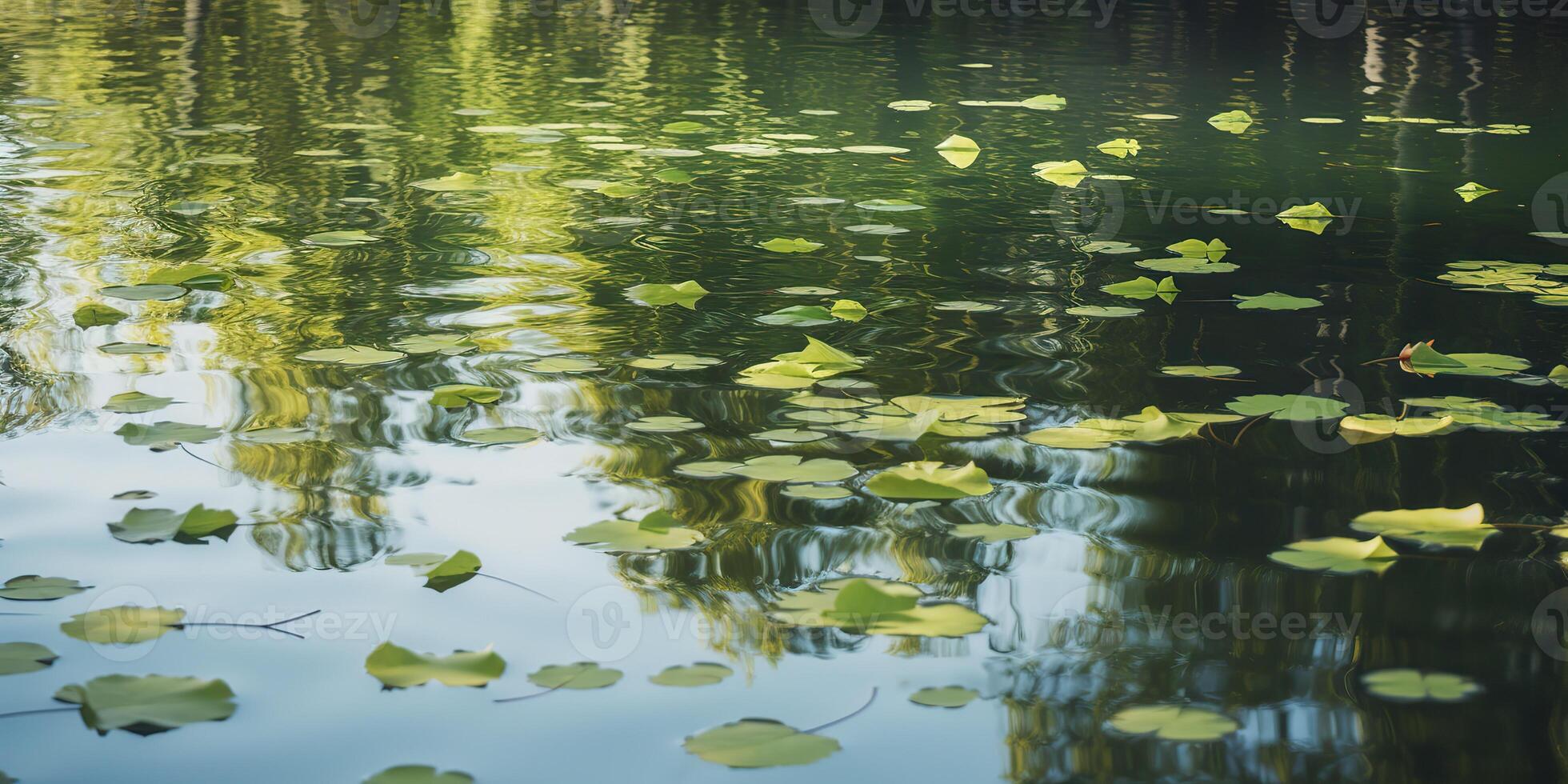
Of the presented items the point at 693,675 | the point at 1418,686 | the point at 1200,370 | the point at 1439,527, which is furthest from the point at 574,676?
the point at 1200,370

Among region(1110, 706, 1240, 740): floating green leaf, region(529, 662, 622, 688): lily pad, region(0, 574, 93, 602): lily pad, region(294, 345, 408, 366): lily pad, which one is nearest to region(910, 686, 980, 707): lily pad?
region(1110, 706, 1240, 740): floating green leaf

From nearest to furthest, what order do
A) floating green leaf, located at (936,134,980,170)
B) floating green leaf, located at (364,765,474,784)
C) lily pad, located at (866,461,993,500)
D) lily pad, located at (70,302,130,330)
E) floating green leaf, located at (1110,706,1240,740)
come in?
floating green leaf, located at (364,765,474,784), floating green leaf, located at (1110,706,1240,740), lily pad, located at (866,461,993,500), lily pad, located at (70,302,130,330), floating green leaf, located at (936,134,980,170)

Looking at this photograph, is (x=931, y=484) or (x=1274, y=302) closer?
(x=931, y=484)

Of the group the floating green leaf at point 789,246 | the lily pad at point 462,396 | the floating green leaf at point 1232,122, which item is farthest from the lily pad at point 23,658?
the floating green leaf at point 1232,122

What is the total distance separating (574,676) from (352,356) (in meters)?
1.09

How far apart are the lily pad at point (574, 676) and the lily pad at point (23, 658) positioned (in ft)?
1.41

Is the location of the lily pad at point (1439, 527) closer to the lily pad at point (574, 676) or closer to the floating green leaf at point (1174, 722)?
the floating green leaf at point (1174, 722)

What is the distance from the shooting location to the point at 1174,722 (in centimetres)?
120

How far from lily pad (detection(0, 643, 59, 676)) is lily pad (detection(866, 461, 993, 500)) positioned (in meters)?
0.88

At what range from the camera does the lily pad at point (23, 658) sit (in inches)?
47.8

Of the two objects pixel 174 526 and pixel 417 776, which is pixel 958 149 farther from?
pixel 417 776

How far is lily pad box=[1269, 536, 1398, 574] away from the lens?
148cm

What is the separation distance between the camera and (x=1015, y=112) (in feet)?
17.7

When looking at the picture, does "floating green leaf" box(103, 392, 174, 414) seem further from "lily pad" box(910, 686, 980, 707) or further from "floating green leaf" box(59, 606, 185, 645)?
"lily pad" box(910, 686, 980, 707)
